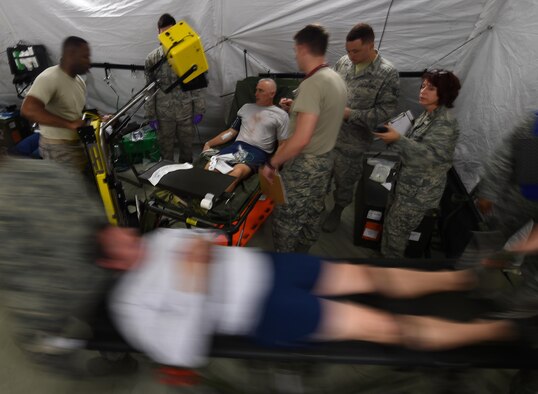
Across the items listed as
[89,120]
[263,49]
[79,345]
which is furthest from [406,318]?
[263,49]

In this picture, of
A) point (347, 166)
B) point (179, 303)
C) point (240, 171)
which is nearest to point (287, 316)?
point (179, 303)

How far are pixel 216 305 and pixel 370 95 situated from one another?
79.9 inches

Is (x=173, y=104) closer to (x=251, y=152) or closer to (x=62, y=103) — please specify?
(x=251, y=152)

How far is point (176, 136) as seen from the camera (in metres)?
3.61

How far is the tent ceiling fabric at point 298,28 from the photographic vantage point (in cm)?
254

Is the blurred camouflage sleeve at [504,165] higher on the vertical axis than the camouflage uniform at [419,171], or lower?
higher

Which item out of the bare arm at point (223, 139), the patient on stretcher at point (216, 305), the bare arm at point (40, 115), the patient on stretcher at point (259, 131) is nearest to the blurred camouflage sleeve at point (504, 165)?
the patient on stretcher at point (216, 305)

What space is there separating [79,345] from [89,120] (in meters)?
1.60

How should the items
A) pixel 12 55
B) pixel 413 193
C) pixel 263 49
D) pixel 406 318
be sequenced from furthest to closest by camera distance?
pixel 12 55 → pixel 263 49 → pixel 413 193 → pixel 406 318

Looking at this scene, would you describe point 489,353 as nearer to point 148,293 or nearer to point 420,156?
point 420,156

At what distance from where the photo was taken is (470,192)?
2740 mm

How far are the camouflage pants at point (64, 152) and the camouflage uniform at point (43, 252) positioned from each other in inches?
55.5

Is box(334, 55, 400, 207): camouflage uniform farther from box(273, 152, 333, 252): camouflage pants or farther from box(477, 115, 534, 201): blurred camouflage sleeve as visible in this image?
box(477, 115, 534, 201): blurred camouflage sleeve

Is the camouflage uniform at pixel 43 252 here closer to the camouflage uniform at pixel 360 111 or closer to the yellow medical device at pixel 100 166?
the yellow medical device at pixel 100 166
